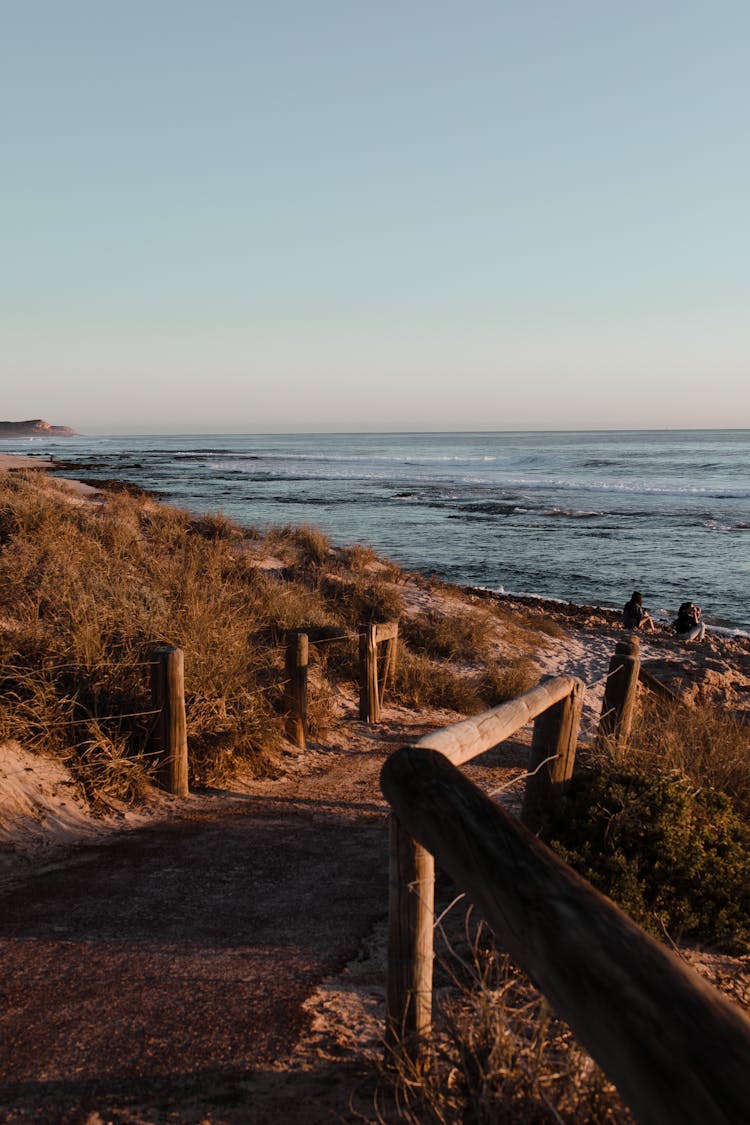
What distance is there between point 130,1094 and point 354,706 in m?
6.80

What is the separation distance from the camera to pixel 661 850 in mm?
4648

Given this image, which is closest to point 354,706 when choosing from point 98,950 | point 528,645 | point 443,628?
point 443,628

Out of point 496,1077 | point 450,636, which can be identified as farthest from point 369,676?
point 496,1077

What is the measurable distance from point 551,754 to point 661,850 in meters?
0.89

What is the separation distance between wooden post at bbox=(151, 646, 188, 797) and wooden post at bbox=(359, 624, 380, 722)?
296 centimetres

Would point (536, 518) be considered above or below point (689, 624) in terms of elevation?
above

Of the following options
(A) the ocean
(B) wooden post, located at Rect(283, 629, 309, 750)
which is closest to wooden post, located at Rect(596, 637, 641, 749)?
(B) wooden post, located at Rect(283, 629, 309, 750)

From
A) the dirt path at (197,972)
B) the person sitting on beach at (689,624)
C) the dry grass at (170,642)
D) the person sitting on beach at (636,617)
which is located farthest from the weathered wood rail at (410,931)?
the person sitting on beach at (636,617)

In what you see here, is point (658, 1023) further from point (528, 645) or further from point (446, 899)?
point (528, 645)

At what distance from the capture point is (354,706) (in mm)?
9680

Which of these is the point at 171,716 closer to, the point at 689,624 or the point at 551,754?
the point at 551,754

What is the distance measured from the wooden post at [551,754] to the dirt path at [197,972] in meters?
1.15

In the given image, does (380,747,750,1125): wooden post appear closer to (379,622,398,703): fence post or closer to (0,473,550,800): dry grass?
(0,473,550,800): dry grass

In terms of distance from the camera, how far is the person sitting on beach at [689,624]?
1466cm
